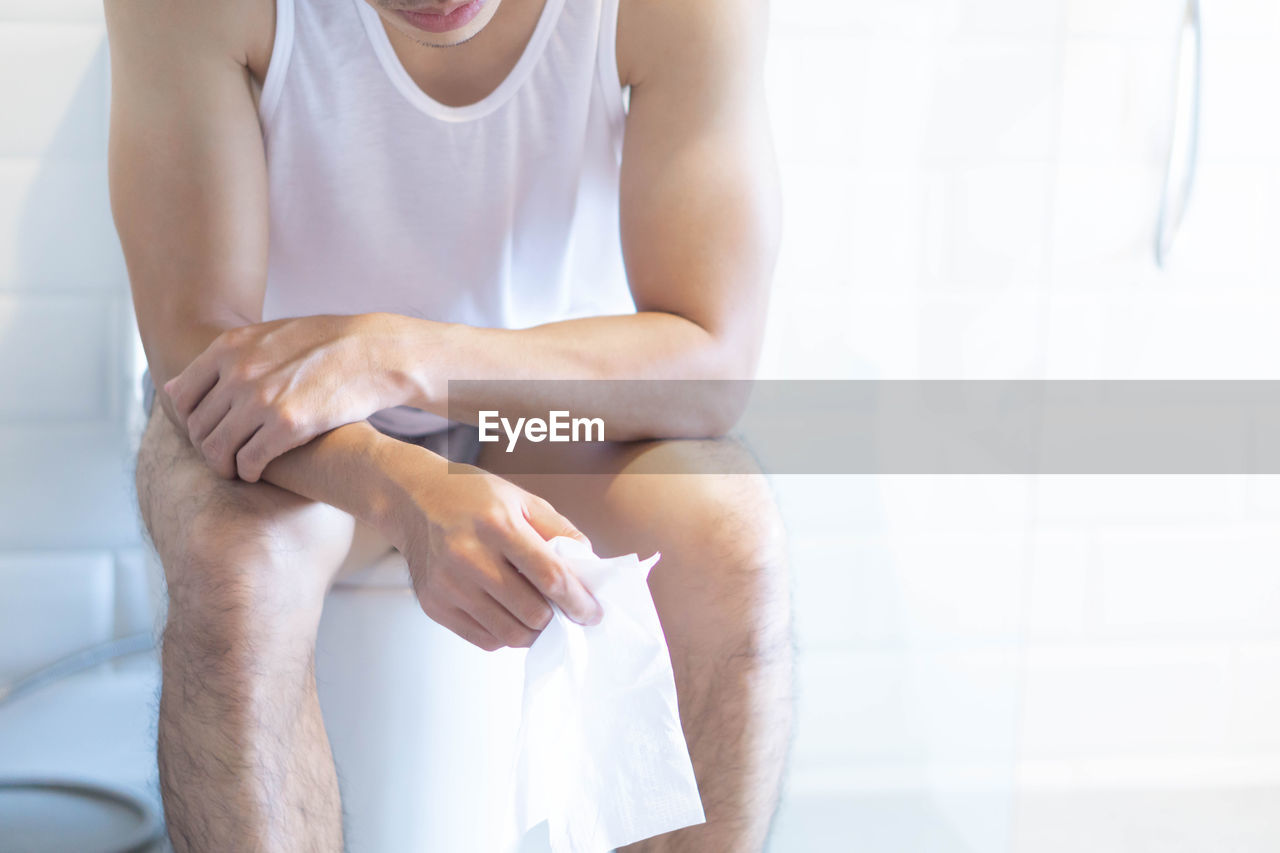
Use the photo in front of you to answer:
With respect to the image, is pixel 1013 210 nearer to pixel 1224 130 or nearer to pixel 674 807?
pixel 1224 130

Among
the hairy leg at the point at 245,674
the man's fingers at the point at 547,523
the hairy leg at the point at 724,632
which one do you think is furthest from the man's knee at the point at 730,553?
the hairy leg at the point at 245,674

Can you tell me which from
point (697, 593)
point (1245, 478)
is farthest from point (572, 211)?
point (1245, 478)

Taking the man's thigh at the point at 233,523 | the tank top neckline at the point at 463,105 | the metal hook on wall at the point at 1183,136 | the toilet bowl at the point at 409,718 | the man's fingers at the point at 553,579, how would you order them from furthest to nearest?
the metal hook on wall at the point at 1183,136, the tank top neckline at the point at 463,105, the toilet bowl at the point at 409,718, the man's thigh at the point at 233,523, the man's fingers at the point at 553,579

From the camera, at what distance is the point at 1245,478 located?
1.39 meters

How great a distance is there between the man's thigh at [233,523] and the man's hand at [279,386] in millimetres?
18

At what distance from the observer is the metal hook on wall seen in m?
1.15

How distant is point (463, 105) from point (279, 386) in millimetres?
354

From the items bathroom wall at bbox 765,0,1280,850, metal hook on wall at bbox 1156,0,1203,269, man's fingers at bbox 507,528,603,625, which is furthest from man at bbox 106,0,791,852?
metal hook on wall at bbox 1156,0,1203,269

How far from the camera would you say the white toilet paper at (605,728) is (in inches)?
24.9

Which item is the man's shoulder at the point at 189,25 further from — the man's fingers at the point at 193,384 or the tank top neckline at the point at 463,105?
the man's fingers at the point at 193,384

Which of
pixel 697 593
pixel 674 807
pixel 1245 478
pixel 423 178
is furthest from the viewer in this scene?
pixel 1245 478

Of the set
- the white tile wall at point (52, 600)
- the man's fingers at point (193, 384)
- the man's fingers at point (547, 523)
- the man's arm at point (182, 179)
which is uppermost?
the man's arm at point (182, 179)

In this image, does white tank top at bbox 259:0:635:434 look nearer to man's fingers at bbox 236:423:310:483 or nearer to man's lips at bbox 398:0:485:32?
man's lips at bbox 398:0:485:32

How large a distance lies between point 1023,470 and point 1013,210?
27 cm
